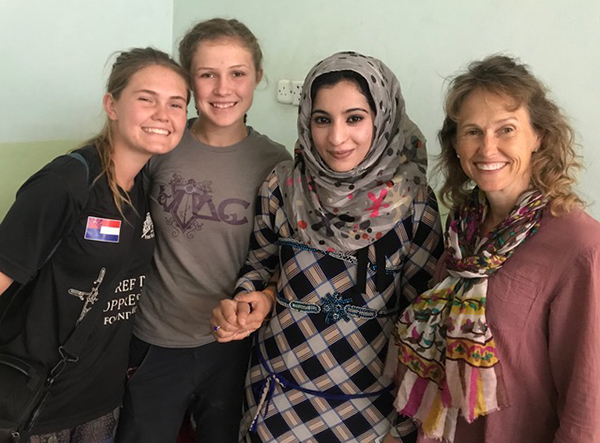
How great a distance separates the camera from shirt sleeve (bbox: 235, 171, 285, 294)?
4.43 feet

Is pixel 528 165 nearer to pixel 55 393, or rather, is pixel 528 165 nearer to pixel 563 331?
pixel 563 331

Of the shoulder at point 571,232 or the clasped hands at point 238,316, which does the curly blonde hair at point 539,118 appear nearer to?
the shoulder at point 571,232

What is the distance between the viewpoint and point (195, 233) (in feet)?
4.55

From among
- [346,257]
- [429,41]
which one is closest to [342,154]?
[346,257]

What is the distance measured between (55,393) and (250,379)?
0.47 meters

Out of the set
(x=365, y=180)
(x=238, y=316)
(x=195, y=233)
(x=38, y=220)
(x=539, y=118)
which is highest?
(x=539, y=118)

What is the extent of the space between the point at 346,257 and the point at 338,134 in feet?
0.94

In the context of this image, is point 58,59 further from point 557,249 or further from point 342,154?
point 557,249

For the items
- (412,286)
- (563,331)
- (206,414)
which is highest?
(563,331)

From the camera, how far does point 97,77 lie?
1.89 metres

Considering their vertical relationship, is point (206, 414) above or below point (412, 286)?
below

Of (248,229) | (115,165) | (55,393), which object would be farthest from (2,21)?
(55,393)

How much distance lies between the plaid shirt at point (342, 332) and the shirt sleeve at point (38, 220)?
20.6 inches

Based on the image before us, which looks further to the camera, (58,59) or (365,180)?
(58,59)
